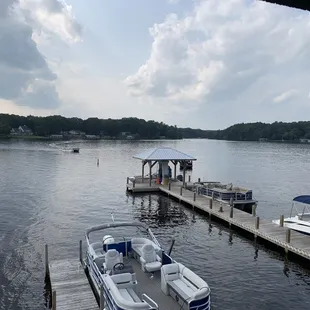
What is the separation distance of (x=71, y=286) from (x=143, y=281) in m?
2.90

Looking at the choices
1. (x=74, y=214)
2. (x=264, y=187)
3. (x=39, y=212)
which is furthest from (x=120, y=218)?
(x=264, y=187)

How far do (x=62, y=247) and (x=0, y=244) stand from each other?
3.85 metres

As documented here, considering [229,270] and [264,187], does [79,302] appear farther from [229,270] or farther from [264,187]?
[264,187]

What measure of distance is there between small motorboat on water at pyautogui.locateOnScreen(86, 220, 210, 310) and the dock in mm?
489

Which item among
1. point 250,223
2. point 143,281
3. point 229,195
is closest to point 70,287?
point 143,281

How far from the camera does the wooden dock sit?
19.5 meters

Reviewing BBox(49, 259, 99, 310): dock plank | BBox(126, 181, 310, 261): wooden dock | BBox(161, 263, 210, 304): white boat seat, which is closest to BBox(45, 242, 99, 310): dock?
BBox(49, 259, 99, 310): dock plank

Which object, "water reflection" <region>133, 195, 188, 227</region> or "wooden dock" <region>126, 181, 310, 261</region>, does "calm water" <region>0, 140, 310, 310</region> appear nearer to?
"water reflection" <region>133, 195, 188, 227</region>

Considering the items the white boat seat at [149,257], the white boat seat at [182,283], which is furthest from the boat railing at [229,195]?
the white boat seat at [182,283]

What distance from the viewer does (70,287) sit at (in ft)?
45.3

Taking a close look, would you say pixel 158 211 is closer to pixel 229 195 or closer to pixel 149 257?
pixel 229 195

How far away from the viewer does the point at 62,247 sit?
2106 centimetres

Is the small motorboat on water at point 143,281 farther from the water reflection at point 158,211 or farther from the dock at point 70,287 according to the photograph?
the water reflection at point 158,211

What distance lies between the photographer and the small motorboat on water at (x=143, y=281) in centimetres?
1088
